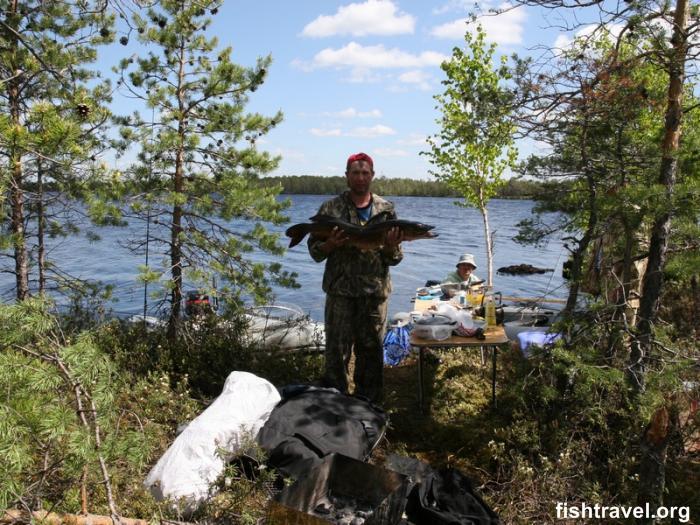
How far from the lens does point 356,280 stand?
482 cm

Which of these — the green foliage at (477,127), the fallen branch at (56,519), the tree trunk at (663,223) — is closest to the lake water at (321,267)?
the green foliage at (477,127)

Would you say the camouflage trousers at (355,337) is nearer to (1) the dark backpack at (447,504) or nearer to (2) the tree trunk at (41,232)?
(1) the dark backpack at (447,504)

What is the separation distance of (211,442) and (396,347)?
3834 millimetres

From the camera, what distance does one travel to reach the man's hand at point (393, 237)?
4.47 m

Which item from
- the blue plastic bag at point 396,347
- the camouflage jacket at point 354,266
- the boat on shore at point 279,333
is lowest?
the blue plastic bag at point 396,347

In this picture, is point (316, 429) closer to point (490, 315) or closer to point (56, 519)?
point (56, 519)

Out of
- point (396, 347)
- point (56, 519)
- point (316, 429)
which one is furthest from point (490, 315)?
point (56, 519)

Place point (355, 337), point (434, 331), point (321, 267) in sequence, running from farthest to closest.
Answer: point (321, 267) < point (434, 331) < point (355, 337)

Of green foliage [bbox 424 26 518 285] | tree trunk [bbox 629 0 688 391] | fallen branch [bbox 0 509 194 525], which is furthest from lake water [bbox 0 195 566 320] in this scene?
fallen branch [bbox 0 509 194 525]

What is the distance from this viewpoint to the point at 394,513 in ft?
10.1

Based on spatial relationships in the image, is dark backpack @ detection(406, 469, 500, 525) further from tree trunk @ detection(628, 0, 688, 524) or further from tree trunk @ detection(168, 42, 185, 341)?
tree trunk @ detection(168, 42, 185, 341)

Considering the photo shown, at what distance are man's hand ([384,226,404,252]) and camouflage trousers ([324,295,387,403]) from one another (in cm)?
57

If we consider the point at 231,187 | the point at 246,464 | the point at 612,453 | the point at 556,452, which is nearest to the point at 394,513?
the point at 246,464

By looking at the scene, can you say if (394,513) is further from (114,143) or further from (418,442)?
(114,143)
